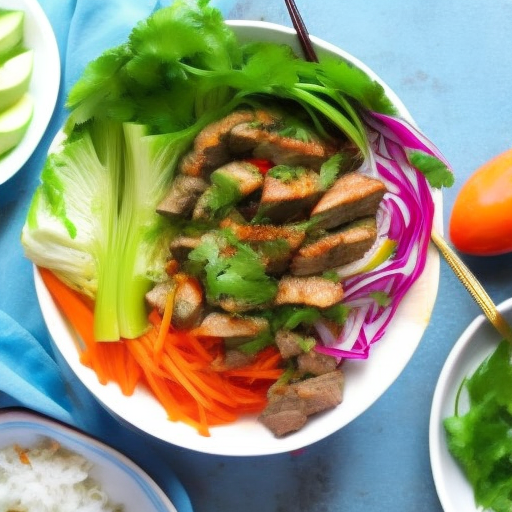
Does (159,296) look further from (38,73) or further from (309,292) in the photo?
(38,73)

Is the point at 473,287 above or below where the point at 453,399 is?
above

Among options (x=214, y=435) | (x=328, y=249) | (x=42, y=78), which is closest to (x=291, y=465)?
(x=214, y=435)

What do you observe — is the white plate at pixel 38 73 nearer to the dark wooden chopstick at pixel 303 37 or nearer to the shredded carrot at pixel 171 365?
the shredded carrot at pixel 171 365

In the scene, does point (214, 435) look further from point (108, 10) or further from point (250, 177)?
point (108, 10)

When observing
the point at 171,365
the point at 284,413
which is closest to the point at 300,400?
the point at 284,413

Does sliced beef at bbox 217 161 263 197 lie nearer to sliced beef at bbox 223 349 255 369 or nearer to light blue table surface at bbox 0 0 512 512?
sliced beef at bbox 223 349 255 369

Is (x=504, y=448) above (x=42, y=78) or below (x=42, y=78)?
below

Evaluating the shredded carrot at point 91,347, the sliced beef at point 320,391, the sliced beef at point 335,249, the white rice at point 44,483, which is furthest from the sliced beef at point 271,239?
the white rice at point 44,483

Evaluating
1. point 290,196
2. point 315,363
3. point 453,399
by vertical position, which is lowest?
point 453,399
